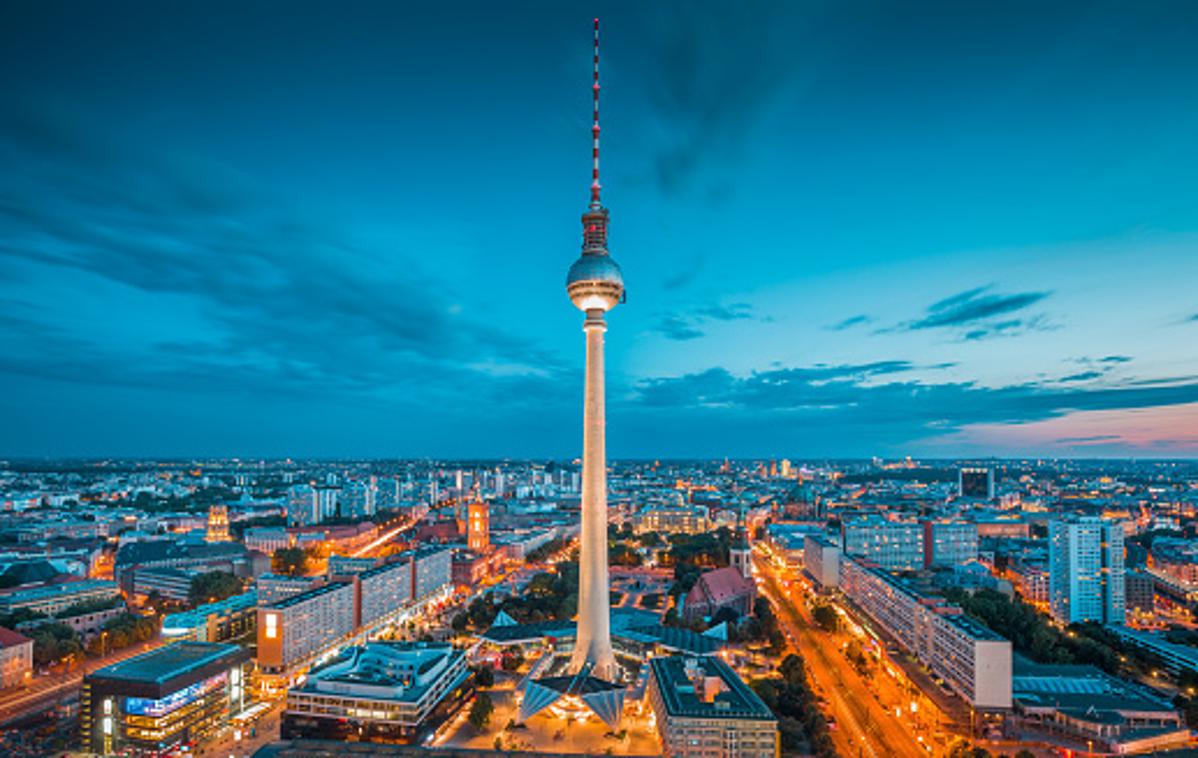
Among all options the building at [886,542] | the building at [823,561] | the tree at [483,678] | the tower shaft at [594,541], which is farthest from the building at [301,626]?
the building at [886,542]

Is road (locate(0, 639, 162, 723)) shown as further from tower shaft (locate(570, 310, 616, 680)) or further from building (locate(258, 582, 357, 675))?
tower shaft (locate(570, 310, 616, 680))

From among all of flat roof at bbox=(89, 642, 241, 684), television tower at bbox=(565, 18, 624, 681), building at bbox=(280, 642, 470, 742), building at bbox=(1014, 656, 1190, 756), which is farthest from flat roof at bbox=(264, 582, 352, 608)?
building at bbox=(1014, 656, 1190, 756)

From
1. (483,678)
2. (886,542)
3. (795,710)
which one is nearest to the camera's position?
(795,710)

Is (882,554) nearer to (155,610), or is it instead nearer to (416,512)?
(155,610)

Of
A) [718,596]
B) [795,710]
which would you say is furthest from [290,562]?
[795,710]

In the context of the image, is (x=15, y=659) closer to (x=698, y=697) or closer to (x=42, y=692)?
(x=42, y=692)

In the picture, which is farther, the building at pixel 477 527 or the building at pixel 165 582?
the building at pixel 477 527

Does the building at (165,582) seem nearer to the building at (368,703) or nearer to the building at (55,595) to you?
the building at (55,595)
